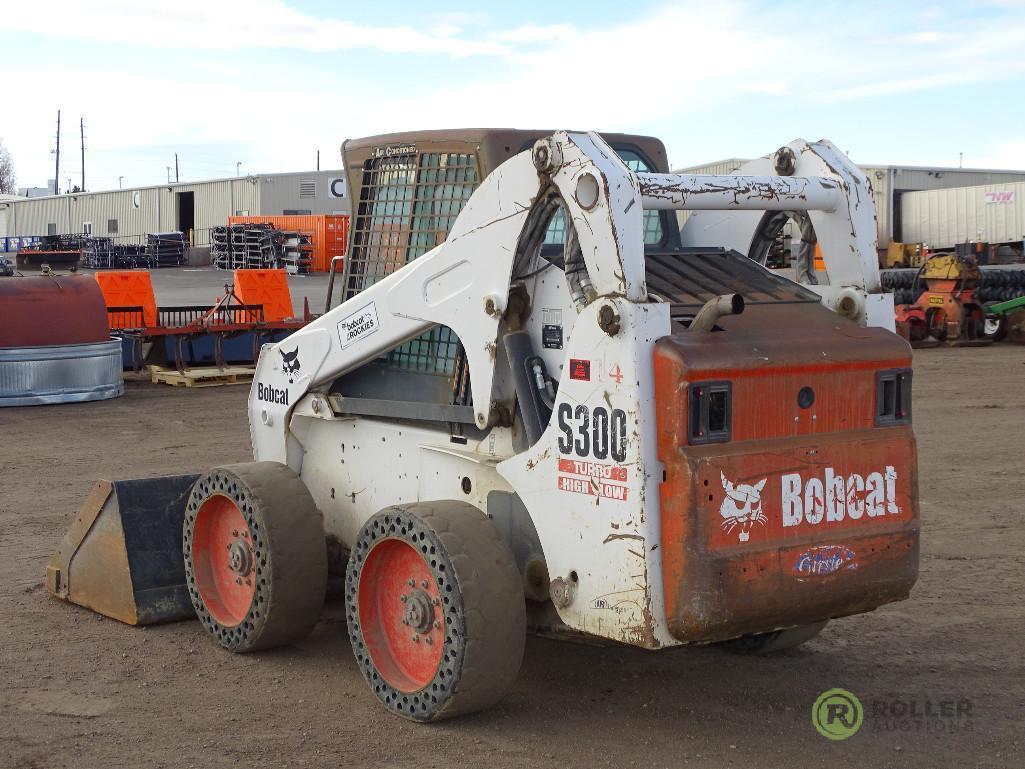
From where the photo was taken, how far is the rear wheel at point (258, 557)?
557 centimetres

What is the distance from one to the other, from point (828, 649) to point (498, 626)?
81.3 inches

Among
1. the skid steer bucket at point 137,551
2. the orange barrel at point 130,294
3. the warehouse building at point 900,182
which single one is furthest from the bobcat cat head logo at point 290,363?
the warehouse building at point 900,182

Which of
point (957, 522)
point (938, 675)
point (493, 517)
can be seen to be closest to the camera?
point (493, 517)

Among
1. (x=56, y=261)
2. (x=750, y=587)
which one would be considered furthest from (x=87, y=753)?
(x=56, y=261)

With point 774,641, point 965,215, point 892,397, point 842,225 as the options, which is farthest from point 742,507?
point 965,215

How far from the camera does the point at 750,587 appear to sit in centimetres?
443

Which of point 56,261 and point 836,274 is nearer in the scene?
point 836,274

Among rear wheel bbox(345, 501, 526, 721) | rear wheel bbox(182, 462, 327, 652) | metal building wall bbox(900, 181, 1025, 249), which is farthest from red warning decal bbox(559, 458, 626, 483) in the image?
metal building wall bbox(900, 181, 1025, 249)

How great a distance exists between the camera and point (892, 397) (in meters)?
4.83

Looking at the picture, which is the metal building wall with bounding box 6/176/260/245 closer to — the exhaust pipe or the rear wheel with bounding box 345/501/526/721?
the rear wheel with bounding box 345/501/526/721

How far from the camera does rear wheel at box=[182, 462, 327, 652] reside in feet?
18.3

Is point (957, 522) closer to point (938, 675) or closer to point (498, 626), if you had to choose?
point (938, 675)

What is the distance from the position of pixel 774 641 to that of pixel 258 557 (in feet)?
7.57
